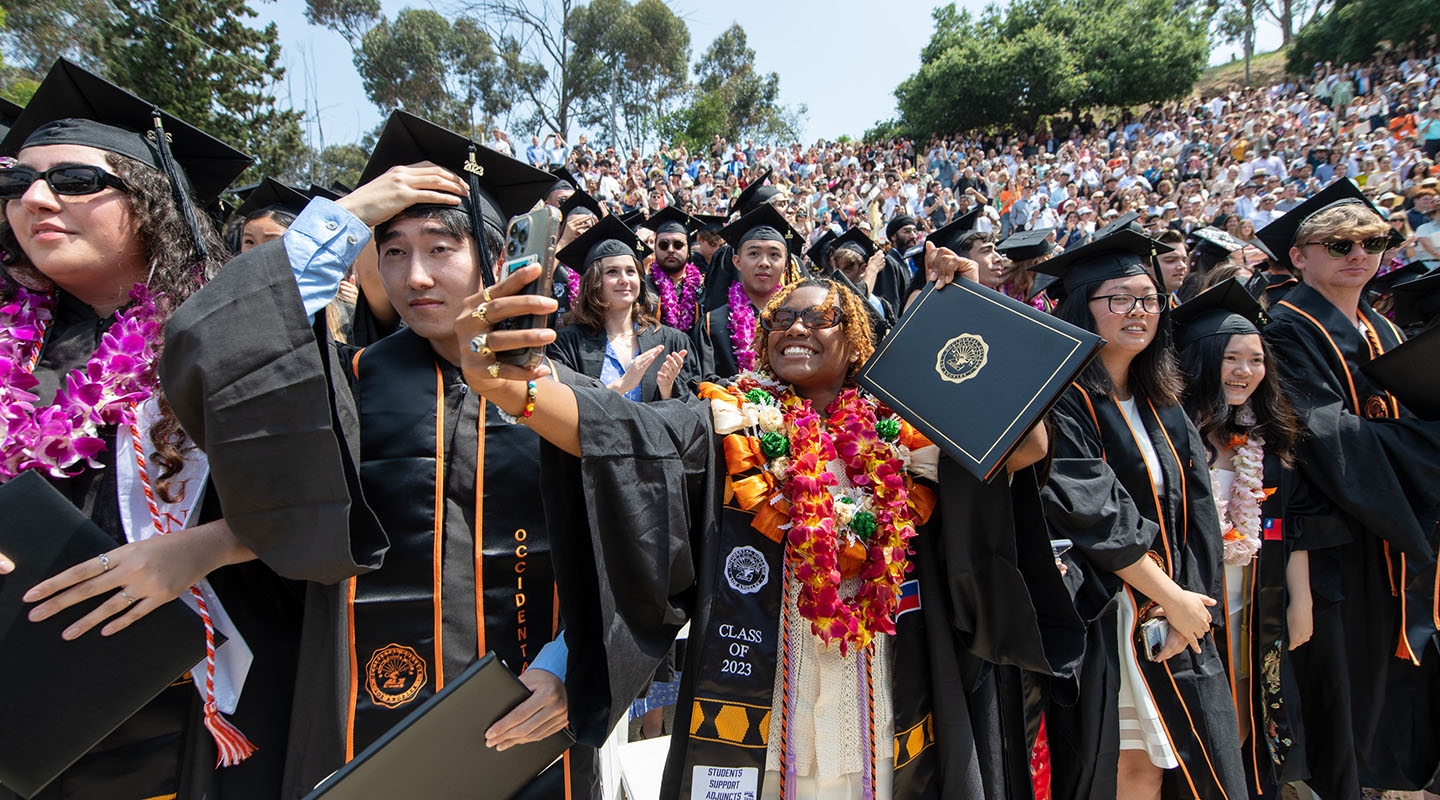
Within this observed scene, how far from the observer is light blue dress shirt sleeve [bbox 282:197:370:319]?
165cm

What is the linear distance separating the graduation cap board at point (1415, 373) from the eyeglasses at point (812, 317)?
278 centimetres

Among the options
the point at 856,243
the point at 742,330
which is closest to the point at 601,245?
the point at 742,330

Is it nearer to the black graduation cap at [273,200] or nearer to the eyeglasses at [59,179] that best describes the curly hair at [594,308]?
the black graduation cap at [273,200]

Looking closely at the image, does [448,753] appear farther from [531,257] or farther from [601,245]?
[601,245]

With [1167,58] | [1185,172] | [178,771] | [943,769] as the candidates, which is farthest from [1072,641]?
[1167,58]

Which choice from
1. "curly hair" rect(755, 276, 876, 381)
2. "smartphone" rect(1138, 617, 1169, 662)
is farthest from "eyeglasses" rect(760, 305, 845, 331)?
"smartphone" rect(1138, 617, 1169, 662)

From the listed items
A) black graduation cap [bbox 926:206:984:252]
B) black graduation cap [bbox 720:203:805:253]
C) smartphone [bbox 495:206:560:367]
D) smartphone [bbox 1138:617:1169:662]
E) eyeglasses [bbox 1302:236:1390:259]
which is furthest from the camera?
black graduation cap [bbox 720:203:805:253]

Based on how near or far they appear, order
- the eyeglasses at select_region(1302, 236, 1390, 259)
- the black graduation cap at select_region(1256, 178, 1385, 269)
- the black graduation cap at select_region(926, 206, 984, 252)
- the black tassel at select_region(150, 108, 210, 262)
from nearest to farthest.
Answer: the black tassel at select_region(150, 108, 210, 262) < the eyeglasses at select_region(1302, 236, 1390, 259) < the black graduation cap at select_region(1256, 178, 1385, 269) < the black graduation cap at select_region(926, 206, 984, 252)

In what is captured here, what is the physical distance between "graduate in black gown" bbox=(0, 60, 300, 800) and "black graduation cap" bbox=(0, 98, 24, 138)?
555 mm

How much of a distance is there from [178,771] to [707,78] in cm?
5476

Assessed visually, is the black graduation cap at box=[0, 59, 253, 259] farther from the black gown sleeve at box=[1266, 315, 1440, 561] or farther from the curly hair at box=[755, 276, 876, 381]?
the black gown sleeve at box=[1266, 315, 1440, 561]

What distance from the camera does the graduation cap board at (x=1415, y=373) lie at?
3.30m

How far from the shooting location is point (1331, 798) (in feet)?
11.2

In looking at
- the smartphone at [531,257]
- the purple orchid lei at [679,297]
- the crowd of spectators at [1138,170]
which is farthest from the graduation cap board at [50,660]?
the crowd of spectators at [1138,170]
